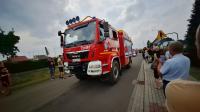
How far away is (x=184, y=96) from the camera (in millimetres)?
1212

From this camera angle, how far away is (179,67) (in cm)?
335

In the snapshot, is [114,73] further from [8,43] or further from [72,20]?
[8,43]

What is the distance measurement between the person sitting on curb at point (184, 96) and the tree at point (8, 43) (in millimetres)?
63880

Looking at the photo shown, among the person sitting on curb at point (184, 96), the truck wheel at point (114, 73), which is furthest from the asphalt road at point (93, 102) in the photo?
the person sitting on curb at point (184, 96)

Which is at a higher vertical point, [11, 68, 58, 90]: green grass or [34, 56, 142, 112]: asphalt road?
[34, 56, 142, 112]: asphalt road

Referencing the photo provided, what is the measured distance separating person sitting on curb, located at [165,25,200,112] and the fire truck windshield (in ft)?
21.9

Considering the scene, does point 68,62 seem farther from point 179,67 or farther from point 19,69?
point 19,69

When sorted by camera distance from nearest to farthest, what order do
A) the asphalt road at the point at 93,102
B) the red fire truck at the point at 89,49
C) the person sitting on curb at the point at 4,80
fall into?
the asphalt road at the point at 93,102
the red fire truck at the point at 89,49
the person sitting on curb at the point at 4,80

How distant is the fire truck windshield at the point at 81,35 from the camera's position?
8008 millimetres

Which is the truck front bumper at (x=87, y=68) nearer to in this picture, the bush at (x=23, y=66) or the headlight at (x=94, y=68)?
the headlight at (x=94, y=68)

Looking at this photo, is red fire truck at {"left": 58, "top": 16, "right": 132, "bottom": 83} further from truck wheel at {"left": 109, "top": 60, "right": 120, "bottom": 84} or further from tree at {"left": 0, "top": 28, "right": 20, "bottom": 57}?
tree at {"left": 0, "top": 28, "right": 20, "bottom": 57}

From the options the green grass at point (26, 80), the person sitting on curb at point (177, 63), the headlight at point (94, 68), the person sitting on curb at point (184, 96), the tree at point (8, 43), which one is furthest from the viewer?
the tree at point (8, 43)

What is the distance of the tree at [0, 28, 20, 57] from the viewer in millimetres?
56062

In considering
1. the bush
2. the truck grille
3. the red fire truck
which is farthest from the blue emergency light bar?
the bush
